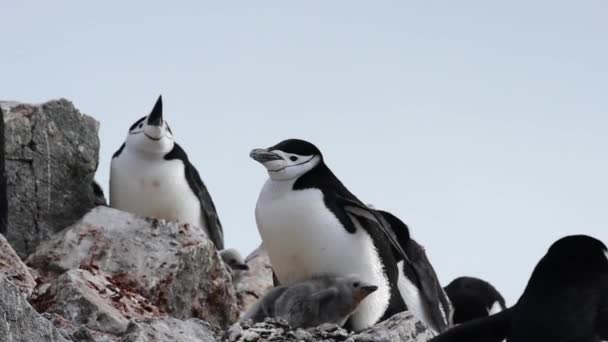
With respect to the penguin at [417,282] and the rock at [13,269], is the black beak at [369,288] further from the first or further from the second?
the rock at [13,269]

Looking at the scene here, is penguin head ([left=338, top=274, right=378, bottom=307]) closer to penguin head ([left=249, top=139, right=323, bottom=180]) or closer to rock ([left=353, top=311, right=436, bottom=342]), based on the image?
rock ([left=353, top=311, right=436, bottom=342])

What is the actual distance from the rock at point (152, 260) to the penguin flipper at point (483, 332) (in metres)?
2.61

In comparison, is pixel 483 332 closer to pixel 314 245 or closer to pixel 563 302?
pixel 563 302

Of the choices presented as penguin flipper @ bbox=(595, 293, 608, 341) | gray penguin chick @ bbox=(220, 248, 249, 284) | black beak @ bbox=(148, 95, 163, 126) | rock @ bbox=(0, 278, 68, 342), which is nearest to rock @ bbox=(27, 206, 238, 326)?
gray penguin chick @ bbox=(220, 248, 249, 284)

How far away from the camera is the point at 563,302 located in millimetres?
5895

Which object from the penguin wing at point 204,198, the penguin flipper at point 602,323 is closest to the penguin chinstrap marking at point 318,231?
the penguin wing at point 204,198

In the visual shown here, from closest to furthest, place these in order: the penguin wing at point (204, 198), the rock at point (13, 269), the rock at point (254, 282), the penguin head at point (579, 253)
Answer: the penguin head at point (579, 253), the rock at point (13, 269), the rock at point (254, 282), the penguin wing at point (204, 198)

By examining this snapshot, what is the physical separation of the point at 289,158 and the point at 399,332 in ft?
8.47

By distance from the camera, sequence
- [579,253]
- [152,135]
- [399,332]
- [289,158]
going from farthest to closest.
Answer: [152,135] → [289,158] → [399,332] → [579,253]

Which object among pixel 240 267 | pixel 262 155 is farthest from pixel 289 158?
pixel 240 267

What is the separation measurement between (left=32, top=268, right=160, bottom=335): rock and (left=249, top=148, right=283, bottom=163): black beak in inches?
89.9

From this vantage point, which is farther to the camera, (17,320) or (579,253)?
(579,253)

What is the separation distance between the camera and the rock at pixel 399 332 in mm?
7266

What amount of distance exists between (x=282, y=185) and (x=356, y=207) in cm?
50
